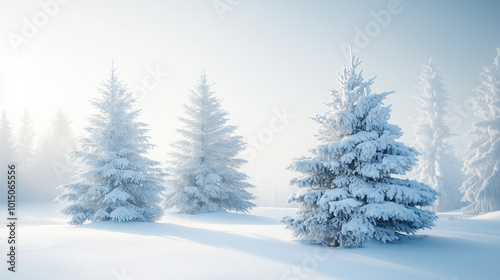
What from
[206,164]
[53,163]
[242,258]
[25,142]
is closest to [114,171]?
[206,164]

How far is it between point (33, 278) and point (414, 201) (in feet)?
28.6

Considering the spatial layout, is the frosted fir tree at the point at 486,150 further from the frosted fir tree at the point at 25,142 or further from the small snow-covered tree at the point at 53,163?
the frosted fir tree at the point at 25,142

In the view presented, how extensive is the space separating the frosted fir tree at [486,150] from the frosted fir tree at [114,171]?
2427 centimetres

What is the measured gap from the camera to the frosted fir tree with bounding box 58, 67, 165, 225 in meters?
12.1

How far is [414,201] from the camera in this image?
7172 mm

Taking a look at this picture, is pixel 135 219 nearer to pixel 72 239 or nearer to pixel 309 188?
pixel 72 239

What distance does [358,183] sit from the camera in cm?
777

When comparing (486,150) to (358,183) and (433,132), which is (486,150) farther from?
(358,183)

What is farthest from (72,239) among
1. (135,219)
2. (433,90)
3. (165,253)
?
(433,90)

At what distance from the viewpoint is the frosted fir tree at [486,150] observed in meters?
20.5

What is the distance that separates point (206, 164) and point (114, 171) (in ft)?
22.9

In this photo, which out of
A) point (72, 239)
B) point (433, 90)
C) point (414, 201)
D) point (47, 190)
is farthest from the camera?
point (47, 190)

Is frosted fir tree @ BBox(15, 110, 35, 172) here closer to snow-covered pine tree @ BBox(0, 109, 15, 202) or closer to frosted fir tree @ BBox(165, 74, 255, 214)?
snow-covered pine tree @ BBox(0, 109, 15, 202)

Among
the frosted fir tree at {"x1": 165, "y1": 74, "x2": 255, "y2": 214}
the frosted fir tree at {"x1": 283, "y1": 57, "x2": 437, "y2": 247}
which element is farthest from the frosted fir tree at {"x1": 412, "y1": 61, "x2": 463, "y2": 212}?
the frosted fir tree at {"x1": 283, "y1": 57, "x2": 437, "y2": 247}
